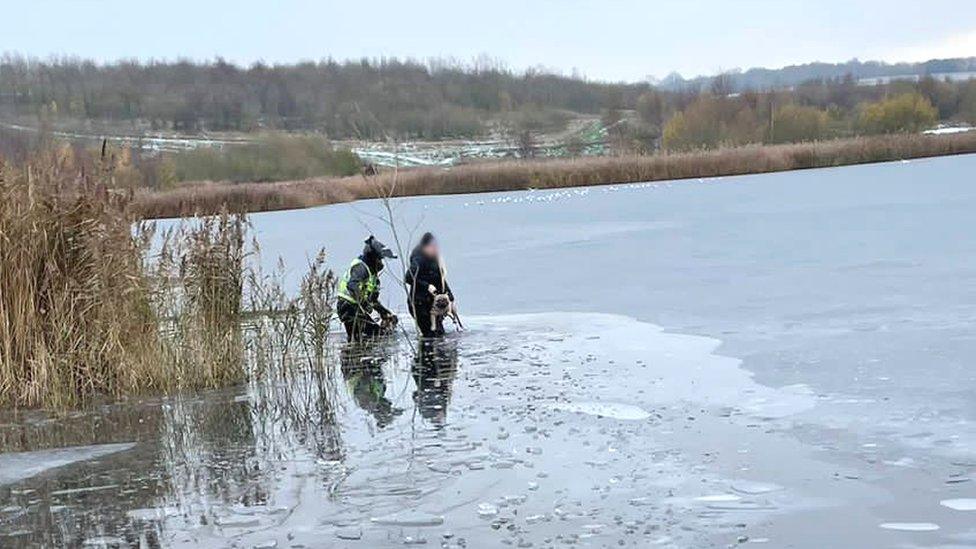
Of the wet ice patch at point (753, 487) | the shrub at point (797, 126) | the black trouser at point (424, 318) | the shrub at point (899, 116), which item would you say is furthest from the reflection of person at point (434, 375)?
the shrub at point (899, 116)

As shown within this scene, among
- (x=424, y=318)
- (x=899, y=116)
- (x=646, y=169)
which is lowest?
(x=424, y=318)

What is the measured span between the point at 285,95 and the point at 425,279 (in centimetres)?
7433

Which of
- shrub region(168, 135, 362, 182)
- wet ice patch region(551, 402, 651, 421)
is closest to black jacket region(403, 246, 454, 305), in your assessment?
wet ice patch region(551, 402, 651, 421)

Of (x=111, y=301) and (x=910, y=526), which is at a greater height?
(x=111, y=301)

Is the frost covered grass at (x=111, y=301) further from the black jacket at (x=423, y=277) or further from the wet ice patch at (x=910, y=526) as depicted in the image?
the wet ice patch at (x=910, y=526)

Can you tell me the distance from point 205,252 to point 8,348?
5.14ft

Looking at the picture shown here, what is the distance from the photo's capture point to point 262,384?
8008 mm

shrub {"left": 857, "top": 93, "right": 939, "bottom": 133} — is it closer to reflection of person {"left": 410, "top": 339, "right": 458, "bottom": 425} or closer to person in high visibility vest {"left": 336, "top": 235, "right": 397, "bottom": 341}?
person in high visibility vest {"left": 336, "top": 235, "right": 397, "bottom": 341}

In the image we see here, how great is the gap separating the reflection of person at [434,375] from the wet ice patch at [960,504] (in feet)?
9.57

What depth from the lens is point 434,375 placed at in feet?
26.8

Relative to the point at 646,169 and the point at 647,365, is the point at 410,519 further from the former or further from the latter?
the point at 646,169

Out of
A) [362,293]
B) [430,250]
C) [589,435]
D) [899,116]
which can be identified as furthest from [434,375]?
[899,116]

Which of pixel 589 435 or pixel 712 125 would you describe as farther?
pixel 712 125

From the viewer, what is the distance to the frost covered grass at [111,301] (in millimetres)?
7320
